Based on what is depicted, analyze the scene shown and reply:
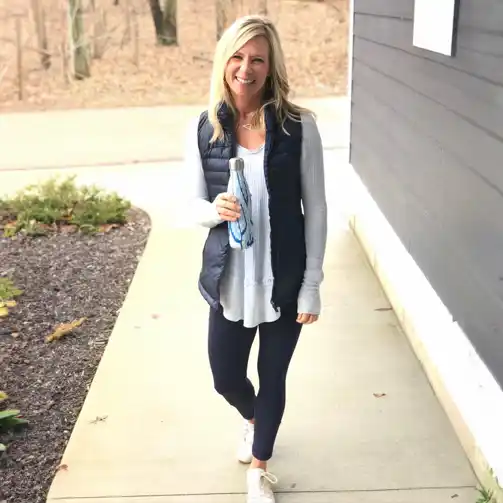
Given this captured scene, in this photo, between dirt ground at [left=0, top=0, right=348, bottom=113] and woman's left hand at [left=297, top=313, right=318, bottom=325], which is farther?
dirt ground at [left=0, top=0, right=348, bottom=113]

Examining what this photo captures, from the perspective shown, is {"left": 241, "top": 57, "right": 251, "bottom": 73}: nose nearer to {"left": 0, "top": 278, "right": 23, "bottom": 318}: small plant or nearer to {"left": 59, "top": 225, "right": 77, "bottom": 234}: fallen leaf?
{"left": 0, "top": 278, "right": 23, "bottom": 318}: small plant

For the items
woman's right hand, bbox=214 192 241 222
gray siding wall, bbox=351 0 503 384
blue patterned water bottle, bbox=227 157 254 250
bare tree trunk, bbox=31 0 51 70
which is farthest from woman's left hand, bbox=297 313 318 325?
bare tree trunk, bbox=31 0 51 70

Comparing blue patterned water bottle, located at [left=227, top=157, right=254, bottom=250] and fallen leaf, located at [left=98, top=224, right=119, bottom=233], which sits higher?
blue patterned water bottle, located at [left=227, top=157, right=254, bottom=250]

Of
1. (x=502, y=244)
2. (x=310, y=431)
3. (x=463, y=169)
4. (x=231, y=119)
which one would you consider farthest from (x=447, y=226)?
(x=231, y=119)

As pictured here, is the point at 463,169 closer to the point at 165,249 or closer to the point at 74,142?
the point at 165,249

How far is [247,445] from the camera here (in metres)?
3.01

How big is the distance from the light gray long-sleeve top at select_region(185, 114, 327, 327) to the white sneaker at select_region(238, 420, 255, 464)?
0.70m

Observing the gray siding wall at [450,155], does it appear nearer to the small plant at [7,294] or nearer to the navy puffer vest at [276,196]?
the navy puffer vest at [276,196]

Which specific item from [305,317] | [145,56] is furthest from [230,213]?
[145,56]

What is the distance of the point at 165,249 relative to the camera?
589 cm

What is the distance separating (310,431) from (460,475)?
2.21 ft

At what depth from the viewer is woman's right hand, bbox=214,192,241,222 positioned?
2312 millimetres

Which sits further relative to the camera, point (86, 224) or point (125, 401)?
point (86, 224)

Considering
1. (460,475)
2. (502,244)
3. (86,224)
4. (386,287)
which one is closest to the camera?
(502,244)
